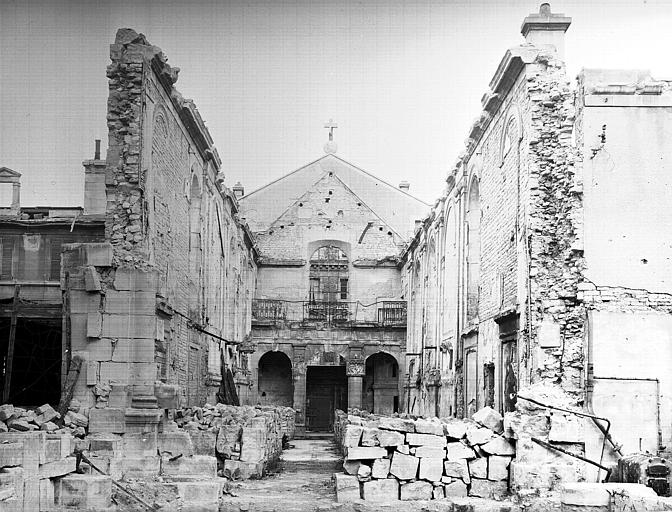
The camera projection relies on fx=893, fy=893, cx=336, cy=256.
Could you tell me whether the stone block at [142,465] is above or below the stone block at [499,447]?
below

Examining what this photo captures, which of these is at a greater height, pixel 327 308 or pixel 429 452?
pixel 327 308

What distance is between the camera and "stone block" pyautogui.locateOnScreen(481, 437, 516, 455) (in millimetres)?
12828

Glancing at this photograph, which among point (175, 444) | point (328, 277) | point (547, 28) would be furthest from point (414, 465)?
point (328, 277)

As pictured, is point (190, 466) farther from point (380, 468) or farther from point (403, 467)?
point (403, 467)

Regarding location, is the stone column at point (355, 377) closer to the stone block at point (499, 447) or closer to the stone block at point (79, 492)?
the stone block at point (499, 447)

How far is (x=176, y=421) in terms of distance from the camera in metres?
16.7

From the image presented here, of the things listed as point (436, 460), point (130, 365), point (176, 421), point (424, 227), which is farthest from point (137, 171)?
point (424, 227)

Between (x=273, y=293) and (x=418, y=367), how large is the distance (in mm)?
9932

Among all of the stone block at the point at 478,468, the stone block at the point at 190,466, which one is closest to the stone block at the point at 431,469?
the stone block at the point at 478,468

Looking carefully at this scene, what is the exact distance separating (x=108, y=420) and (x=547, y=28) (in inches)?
400

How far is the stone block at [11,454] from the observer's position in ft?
32.1

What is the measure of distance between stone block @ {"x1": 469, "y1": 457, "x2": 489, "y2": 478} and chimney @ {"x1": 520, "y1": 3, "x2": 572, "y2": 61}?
731cm

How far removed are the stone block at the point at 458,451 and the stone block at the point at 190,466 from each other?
3844 millimetres

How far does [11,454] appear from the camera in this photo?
9883 millimetres
